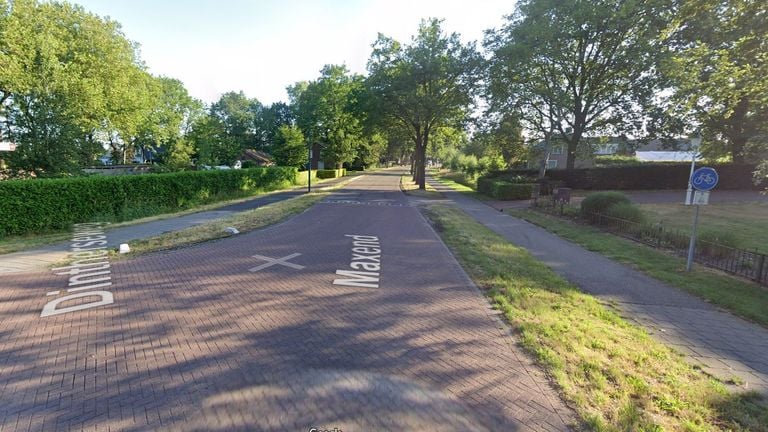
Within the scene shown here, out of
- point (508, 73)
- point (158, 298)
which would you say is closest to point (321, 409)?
point (158, 298)

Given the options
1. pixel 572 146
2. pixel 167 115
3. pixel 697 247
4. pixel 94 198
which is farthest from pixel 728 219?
pixel 167 115

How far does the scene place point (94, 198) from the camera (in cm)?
1188

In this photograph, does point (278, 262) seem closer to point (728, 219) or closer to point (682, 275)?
point (682, 275)

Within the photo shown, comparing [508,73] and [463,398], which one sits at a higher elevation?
[508,73]

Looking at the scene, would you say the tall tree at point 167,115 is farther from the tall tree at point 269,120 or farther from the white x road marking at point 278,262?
the white x road marking at point 278,262

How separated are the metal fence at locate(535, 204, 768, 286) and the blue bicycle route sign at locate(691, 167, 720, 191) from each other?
1.53m

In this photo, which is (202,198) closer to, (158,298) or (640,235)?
(158,298)

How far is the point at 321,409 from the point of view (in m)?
2.92

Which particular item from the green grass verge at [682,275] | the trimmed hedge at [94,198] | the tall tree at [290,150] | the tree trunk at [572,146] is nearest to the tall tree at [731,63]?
the green grass verge at [682,275]

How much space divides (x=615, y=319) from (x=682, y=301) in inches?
79.8

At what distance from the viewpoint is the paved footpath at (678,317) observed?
402 centimetres

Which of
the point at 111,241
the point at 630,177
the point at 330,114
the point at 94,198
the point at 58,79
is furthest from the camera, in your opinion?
the point at 330,114

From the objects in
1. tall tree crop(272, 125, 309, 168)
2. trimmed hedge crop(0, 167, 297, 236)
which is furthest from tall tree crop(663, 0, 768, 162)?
tall tree crop(272, 125, 309, 168)

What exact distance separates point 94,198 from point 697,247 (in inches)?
717
